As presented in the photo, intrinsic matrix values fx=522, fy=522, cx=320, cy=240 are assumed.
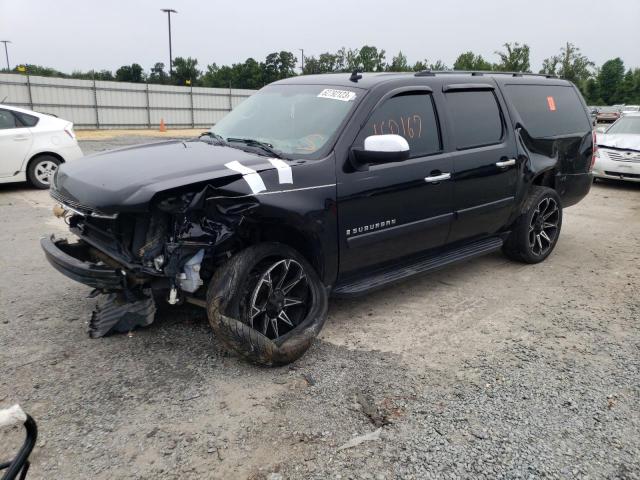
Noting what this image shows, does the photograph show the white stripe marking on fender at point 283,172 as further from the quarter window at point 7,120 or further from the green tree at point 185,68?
the green tree at point 185,68

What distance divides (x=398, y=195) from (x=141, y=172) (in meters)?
1.80

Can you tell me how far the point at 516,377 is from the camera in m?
3.22

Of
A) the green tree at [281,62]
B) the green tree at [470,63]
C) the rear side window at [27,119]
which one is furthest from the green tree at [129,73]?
the rear side window at [27,119]

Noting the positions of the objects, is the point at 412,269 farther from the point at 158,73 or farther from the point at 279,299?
the point at 158,73

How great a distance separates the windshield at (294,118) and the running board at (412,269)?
0.99 m

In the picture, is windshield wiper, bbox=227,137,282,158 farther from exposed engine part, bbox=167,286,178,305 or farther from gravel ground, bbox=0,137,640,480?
gravel ground, bbox=0,137,640,480

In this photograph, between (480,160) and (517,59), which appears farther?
(517,59)

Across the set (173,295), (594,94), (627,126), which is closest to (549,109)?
(173,295)

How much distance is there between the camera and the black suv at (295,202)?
10.1 feet

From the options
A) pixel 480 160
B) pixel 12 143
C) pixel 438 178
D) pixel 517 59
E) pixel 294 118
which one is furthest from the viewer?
pixel 517 59

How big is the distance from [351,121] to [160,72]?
88.8 metres

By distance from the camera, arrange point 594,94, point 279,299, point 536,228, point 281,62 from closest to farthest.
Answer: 1. point 279,299
2. point 536,228
3. point 594,94
4. point 281,62

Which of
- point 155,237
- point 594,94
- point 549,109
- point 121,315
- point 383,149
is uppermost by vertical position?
point 594,94

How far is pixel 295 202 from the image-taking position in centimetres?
330
